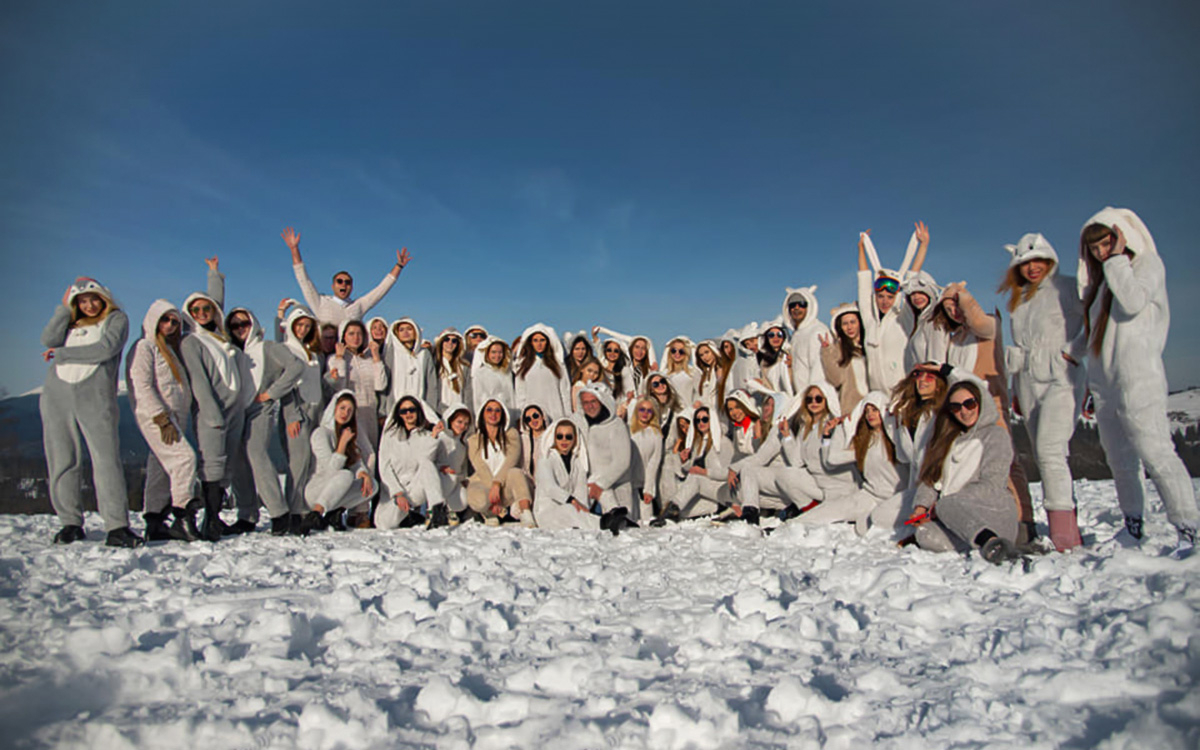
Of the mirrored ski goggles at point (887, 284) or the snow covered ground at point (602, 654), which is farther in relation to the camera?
the mirrored ski goggles at point (887, 284)

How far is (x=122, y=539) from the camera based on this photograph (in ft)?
17.2

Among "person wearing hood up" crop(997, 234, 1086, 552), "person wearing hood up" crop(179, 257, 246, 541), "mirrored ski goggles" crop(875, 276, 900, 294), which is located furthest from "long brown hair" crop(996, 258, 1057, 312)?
"person wearing hood up" crop(179, 257, 246, 541)

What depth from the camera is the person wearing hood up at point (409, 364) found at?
8.66 metres

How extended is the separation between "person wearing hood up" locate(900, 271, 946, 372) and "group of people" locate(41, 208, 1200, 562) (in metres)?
0.03

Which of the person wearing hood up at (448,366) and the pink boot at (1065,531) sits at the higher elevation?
the person wearing hood up at (448,366)

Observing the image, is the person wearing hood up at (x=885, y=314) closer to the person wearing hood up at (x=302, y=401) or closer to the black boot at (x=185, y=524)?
the person wearing hood up at (x=302, y=401)

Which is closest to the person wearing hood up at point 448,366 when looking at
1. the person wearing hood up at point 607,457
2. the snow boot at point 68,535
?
the person wearing hood up at point 607,457

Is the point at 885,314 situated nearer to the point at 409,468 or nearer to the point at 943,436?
the point at 943,436

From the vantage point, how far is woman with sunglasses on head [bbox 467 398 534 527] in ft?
25.7

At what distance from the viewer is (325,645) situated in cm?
311

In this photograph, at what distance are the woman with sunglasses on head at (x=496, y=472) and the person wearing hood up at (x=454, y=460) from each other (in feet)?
0.35

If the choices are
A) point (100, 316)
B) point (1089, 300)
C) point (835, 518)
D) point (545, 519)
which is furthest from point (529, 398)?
point (1089, 300)

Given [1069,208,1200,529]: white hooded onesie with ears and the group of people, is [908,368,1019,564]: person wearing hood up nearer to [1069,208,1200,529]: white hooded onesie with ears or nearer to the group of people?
the group of people

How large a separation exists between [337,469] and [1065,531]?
22.6ft
